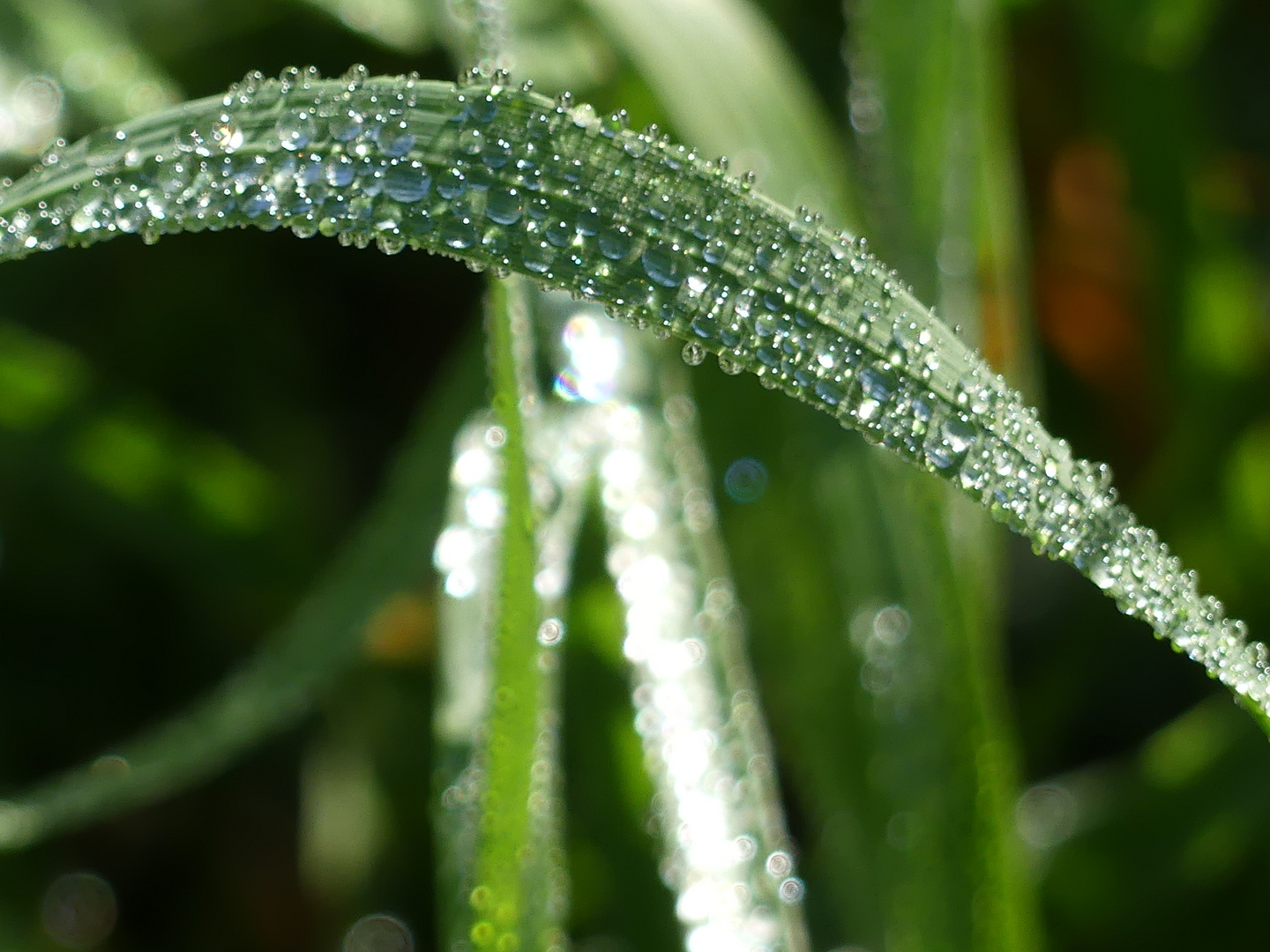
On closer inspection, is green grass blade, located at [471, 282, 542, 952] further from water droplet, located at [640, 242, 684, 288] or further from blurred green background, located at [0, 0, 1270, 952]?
blurred green background, located at [0, 0, 1270, 952]

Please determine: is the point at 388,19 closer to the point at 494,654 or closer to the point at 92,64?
the point at 92,64

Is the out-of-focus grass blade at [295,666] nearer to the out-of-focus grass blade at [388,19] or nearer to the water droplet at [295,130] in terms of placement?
the out-of-focus grass blade at [388,19]

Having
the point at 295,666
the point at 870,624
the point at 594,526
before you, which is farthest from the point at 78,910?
the point at 870,624

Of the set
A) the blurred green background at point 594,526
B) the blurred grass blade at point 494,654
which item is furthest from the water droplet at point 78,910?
the blurred grass blade at point 494,654

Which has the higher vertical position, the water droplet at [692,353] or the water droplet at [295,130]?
the water droplet at [295,130]

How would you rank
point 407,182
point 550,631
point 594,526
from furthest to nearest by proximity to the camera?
1. point 594,526
2. point 550,631
3. point 407,182

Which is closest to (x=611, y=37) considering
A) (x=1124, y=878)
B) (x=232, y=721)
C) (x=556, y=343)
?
(x=556, y=343)
